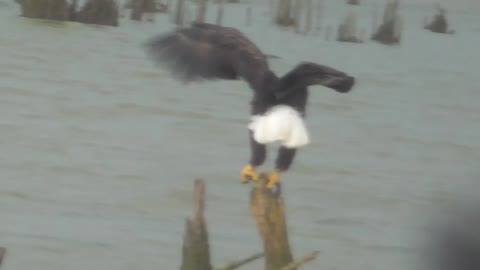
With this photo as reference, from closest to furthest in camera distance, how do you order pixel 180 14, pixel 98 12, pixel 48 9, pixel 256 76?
pixel 256 76
pixel 48 9
pixel 98 12
pixel 180 14

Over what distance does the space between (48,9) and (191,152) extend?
5664 millimetres

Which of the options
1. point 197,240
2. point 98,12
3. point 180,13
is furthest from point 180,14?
point 197,240

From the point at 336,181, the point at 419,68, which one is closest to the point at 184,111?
the point at 336,181

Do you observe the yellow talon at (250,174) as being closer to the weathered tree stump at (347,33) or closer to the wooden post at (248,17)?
the weathered tree stump at (347,33)

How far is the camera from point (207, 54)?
4766 millimetres

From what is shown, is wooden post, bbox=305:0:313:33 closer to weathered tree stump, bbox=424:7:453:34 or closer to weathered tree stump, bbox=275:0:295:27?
weathered tree stump, bbox=275:0:295:27

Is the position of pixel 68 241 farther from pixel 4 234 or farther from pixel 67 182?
pixel 67 182

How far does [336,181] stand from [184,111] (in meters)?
2.61

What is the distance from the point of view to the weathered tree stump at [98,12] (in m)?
16.0

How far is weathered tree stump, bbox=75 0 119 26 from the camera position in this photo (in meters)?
16.0

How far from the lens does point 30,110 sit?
37.7ft

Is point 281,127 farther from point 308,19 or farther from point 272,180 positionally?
point 308,19

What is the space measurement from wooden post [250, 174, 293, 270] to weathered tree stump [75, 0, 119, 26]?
38.6 ft

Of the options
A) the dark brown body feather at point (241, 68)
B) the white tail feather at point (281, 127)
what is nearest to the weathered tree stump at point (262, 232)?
the white tail feather at point (281, 127)
